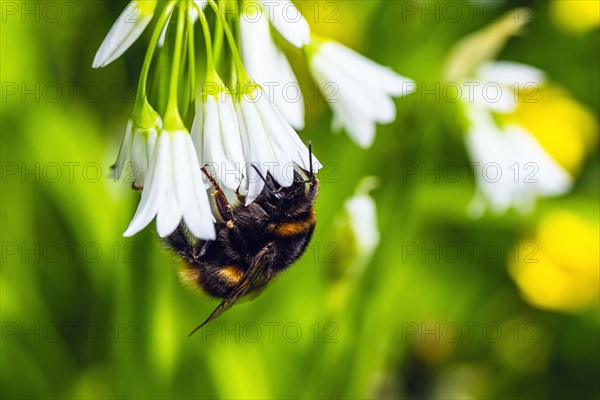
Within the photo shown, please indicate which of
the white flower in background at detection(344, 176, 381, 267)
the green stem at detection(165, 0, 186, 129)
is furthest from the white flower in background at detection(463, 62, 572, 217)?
the green stem at detection(165, 0, 186, 129)

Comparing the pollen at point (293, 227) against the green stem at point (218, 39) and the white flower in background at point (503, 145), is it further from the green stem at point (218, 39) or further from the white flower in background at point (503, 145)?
the white flower in background at point (503, 145)

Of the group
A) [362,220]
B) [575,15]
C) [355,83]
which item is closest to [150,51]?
[355,83]

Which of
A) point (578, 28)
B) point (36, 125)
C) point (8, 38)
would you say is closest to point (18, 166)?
point (36, 125)

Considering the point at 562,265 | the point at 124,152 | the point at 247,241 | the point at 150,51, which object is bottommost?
the point at 562,265

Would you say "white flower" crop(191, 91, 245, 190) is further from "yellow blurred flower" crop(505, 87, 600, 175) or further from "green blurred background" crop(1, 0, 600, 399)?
"yellow blurred flower" crop(505, 87, 600, 175)

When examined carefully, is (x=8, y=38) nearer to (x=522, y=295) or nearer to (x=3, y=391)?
(x=3, y=391)

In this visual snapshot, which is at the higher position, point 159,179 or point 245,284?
point 159,179

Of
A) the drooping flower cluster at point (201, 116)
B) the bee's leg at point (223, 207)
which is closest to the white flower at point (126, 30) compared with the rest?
the drooping flower cluster at point (201, 116)

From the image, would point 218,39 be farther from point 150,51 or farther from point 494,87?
point 494,87
